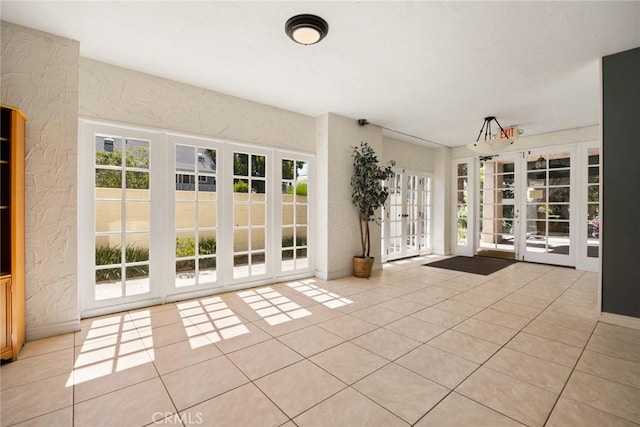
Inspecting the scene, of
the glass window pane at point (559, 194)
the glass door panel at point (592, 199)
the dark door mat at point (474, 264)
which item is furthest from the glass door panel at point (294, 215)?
the glass door panel at point (592, 199)

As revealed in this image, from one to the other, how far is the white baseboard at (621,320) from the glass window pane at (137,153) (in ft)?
17.0

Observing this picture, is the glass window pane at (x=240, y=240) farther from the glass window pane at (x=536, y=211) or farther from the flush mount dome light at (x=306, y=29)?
the glass window pane at (x=536, y=211)

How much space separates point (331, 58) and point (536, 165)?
5473mm

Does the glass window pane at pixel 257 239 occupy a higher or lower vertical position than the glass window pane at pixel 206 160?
lower

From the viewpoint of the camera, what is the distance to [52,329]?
261 centimetres

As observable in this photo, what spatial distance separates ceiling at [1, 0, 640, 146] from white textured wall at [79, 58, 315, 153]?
0.44ft

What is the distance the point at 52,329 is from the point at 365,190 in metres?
4.14

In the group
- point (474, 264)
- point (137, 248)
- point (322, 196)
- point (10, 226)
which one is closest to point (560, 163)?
point (474, 264)

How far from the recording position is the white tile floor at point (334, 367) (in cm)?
166

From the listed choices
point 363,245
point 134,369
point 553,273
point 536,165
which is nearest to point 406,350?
point 134,369

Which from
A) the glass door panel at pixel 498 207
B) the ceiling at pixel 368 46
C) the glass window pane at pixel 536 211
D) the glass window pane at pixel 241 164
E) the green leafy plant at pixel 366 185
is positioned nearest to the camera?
the ceiling at pixel 368 46

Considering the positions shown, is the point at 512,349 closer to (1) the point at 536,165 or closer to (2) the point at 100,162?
(2) the point at 100,162

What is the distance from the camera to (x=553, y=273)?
5.26 metres

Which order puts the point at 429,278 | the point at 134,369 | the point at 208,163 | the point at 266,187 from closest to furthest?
the point at 134,369, the point at 208,163, the point at 266,187, the point at 429,278
